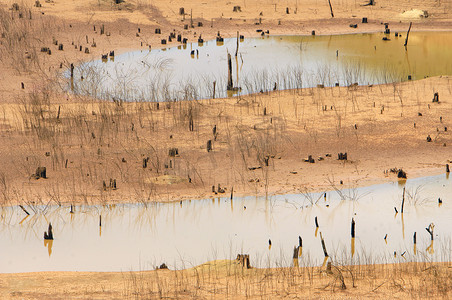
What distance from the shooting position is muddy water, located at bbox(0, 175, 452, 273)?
10242mm

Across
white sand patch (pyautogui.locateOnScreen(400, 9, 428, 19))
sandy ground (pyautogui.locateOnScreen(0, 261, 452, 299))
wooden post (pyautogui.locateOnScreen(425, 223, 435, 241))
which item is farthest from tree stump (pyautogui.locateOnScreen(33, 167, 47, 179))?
white sand patch (pyautogui.locateOnScreen(400, 9, 428, 19))

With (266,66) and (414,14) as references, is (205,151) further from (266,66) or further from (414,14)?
(414,14)

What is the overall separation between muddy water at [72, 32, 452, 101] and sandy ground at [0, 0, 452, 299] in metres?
0.93

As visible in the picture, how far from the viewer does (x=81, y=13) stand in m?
28.8

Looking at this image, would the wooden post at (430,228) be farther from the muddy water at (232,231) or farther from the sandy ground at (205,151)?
the sandy ground at (205,151)

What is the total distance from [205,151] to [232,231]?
3.91 metres

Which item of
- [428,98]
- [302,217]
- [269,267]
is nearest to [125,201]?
[302,217]

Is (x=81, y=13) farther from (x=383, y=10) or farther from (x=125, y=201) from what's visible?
(x=125, y=201)

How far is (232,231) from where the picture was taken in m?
11.4

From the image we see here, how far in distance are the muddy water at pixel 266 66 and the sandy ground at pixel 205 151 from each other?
0.93 m

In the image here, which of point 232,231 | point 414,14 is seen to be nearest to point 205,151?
point 232,231

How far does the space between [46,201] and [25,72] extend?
9248mm

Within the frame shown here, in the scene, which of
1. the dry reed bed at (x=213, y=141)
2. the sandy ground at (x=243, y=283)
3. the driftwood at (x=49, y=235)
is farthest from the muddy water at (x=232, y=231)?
the dry reed bed at (x=213, y=141)

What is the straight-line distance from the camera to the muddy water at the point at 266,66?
19.8 m
